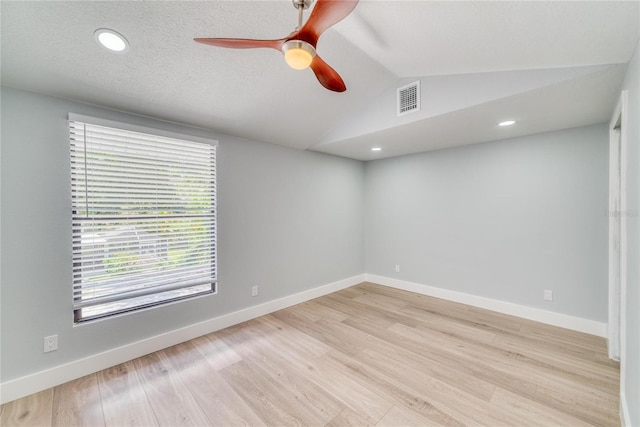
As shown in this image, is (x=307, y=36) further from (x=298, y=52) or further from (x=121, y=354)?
(x=121, y=354)

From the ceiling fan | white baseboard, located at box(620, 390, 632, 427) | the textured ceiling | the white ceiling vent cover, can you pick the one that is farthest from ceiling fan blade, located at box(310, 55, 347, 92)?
white baseboard, located at box(620, 390, 632, 427)

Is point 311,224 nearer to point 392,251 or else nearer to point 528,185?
point 392,251

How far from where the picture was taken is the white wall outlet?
198 cm

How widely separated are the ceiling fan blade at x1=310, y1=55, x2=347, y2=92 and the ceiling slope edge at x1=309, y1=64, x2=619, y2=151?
122cm

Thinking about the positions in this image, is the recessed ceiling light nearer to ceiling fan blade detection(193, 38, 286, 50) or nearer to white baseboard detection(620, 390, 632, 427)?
ceiling fan blade detection(193, 38, 286, 50)

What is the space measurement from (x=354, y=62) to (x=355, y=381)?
2645 mm

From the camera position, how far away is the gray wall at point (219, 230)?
6.13 feet

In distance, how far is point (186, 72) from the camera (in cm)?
198

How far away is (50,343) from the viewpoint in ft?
6.53

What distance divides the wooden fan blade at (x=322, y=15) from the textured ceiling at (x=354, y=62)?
553 millimetres

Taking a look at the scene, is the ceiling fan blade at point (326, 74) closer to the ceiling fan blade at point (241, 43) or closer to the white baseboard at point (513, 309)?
the ceiling fan blade at point (241, 43)

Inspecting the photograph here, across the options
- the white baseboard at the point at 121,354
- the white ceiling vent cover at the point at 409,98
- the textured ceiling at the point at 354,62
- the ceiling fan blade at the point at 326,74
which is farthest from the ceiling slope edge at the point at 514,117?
the white baseboard at the point at 121,354

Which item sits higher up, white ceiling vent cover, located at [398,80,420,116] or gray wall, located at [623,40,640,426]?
white ceiling vent cover, located at [398,80,420,116]

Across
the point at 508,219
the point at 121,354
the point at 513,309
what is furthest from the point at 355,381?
the point at 508,219
